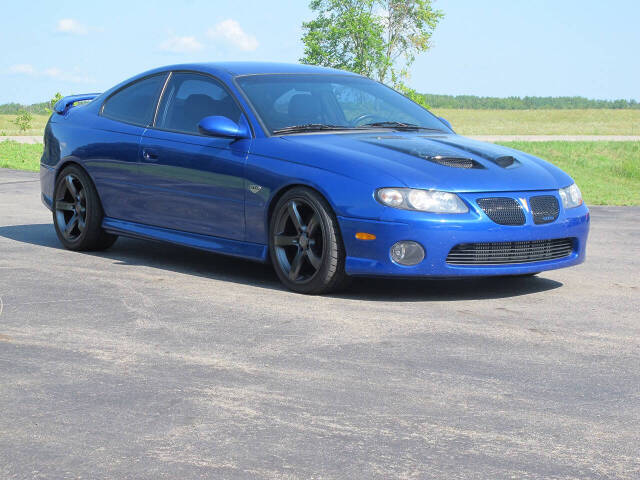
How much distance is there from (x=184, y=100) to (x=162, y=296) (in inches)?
75.1

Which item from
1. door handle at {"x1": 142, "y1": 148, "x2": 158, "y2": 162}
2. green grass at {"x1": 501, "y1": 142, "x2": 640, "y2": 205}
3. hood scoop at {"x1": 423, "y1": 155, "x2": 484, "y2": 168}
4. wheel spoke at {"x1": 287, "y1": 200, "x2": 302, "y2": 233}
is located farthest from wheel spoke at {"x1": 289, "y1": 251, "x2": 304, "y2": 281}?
green grass at {"x1": 501, "y1": 142, "x2": 640, "y2": 205}

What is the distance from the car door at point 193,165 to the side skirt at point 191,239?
0.15 feet

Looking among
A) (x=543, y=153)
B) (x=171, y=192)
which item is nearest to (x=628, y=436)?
(x=171, y=192)

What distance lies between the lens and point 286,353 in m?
5.46

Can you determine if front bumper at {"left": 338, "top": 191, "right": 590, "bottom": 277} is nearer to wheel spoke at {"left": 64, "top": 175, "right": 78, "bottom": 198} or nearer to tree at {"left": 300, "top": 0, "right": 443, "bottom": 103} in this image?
wheel spoke at {"left": 64, "top": 175, "right": 78, "bottom": 198}

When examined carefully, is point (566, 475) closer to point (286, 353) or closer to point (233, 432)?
point (233, 432)

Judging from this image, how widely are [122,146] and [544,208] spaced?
11.2ft

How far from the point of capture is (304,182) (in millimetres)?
Answer: 7059

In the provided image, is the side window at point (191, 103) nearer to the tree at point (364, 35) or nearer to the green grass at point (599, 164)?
the green grass at point (599, 164)

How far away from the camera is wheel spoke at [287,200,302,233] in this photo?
23.4 feet

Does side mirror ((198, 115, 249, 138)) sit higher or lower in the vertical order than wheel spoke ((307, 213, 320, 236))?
higher

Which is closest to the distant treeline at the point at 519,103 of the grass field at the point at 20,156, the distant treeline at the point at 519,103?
the distant treeline at the point at 519,103

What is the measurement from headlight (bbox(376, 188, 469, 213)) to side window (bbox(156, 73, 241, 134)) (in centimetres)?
156

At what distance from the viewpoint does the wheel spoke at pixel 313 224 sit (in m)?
7.04
